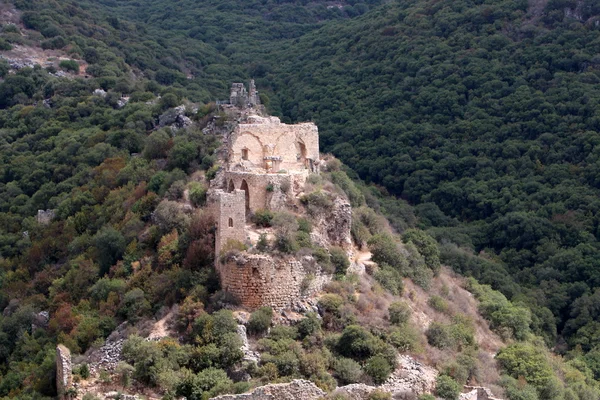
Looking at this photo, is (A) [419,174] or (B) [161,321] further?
(A) [419,174]

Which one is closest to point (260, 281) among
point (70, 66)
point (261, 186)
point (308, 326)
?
point (308, 326)

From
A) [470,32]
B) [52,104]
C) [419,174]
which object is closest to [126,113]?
[52,104]

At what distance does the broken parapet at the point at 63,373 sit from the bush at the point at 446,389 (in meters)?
9.59

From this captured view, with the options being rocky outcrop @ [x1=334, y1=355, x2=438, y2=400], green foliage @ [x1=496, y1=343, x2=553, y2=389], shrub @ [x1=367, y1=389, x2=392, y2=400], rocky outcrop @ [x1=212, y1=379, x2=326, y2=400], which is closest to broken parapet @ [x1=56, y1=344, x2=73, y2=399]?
rocky outcrop @ [x1=212, y1=379, x2=326, y2=400]

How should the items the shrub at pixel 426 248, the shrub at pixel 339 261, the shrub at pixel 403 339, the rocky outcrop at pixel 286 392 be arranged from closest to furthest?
the rocky outcrop at pixel 286 392
the shrub at pixel 403 339
the shrub at pixel 339 261
the shrub at pixel 426 248

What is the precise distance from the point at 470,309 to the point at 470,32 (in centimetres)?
5030

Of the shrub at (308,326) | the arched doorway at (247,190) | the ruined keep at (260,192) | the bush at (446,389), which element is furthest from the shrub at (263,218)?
the bush at (446,389)

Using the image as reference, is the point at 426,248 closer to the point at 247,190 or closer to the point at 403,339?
the point at 247,190

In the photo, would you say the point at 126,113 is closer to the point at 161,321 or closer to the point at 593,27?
the point at 161,321

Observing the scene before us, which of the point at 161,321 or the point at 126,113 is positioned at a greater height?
the point at 126,113

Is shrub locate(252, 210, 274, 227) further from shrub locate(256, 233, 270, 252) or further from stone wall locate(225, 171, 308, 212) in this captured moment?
shrub locate(256, 233, 270, 252)

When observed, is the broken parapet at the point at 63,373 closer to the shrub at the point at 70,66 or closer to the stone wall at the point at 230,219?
the stone wall at the point at 230,219

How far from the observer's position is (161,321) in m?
31.4

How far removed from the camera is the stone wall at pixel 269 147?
3900cm
